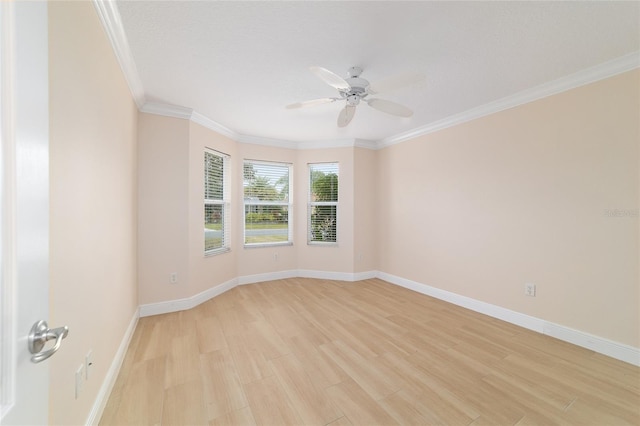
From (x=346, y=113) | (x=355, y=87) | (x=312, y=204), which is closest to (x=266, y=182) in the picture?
(x=312, y=204)

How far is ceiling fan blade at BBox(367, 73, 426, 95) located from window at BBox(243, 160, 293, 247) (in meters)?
2.75

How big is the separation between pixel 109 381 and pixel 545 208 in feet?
13.2

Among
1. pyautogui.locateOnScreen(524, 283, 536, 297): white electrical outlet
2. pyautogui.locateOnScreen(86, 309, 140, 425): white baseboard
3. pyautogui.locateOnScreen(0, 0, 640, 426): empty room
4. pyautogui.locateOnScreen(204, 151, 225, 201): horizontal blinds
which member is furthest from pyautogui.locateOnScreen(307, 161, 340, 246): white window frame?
pyautogui.locateOnScreen(86, 309, 140, 425): white baseboard

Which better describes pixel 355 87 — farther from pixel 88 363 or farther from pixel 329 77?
pixel 88 363

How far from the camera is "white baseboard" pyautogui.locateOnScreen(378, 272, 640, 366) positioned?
2059mm

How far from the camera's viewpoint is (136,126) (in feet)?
8.93

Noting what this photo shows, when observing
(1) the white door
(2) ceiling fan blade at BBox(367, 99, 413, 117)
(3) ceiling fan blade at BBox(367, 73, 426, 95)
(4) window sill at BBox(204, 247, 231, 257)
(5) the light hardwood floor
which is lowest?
(5) the light hardwood floor

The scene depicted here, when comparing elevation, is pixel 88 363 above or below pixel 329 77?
below

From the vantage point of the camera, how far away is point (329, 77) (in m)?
1.80

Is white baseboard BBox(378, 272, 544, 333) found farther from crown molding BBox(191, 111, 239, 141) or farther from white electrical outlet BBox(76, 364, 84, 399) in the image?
white electrical outlet BBox(76, 364, 84, 399)

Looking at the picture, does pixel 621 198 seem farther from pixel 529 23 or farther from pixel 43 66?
pixel 43 66

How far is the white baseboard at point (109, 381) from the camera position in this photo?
142 centimetres

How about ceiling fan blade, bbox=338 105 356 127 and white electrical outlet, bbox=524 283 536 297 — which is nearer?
ceiling fan blade, bbox=338 105 356 127

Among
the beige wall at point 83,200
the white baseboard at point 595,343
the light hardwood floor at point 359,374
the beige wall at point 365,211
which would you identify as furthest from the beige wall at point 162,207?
the white baseboard at point 595,343
